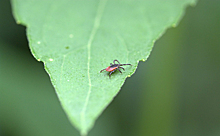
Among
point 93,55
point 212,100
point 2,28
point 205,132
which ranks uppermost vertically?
point 2,28

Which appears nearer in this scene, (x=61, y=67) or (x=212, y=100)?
(x=61, y=67)

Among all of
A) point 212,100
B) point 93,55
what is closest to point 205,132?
point 212,100

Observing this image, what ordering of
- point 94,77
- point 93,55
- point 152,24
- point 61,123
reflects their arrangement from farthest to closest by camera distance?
point 61,123, point 152,24, point 93,55, point 94,77

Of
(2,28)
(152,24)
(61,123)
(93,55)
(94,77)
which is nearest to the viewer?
(94,77)

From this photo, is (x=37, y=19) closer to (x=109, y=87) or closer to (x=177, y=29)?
(x=109, y=87)

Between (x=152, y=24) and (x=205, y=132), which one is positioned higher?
(x=152, y=24)
